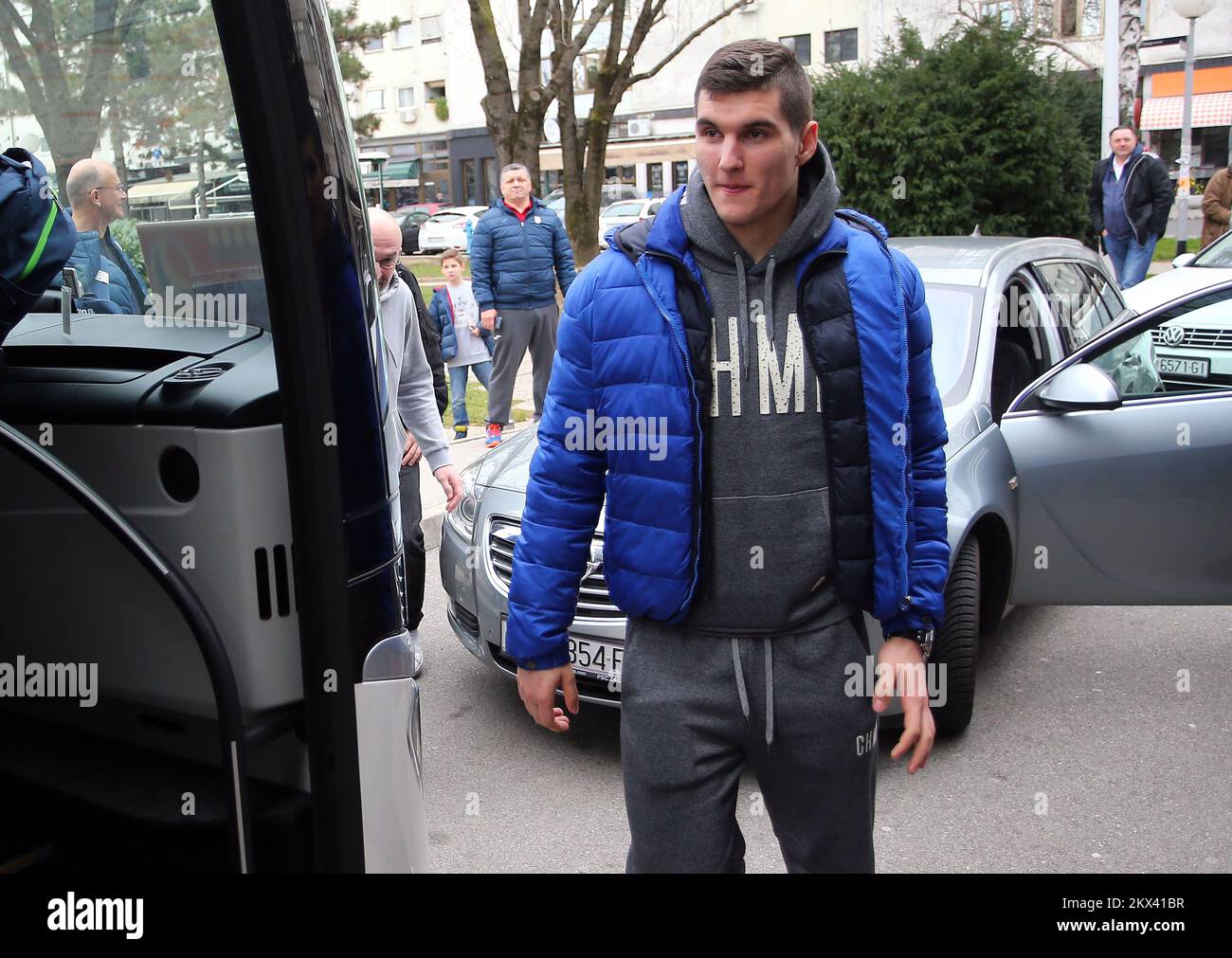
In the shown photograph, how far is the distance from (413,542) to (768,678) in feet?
10.1

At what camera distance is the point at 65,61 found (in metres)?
2.24

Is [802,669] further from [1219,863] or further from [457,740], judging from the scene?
[457,740]

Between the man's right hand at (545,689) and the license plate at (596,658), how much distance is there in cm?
175

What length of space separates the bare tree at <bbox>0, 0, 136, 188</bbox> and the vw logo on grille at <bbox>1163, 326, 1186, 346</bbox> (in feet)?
12.6

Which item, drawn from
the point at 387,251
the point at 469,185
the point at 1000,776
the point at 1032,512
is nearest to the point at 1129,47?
the point at 1032,512

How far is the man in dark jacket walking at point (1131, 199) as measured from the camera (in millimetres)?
12781

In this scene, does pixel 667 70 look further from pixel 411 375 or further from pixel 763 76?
pixel 763 76

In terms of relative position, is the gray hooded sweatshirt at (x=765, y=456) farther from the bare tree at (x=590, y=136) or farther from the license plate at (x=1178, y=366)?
the bare tree at (x=590, y=136)

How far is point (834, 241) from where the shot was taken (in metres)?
2.22

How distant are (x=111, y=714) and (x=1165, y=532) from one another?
357 centimetres

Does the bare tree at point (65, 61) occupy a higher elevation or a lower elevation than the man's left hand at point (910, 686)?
higher

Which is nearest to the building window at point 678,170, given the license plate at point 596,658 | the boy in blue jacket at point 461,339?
the boy in blue jacket at point 461,339

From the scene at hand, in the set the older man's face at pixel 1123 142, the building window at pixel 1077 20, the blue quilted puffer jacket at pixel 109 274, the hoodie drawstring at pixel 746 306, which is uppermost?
the building window at pixel 1077 20

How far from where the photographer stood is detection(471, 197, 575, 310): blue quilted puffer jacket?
→ 9.56m
